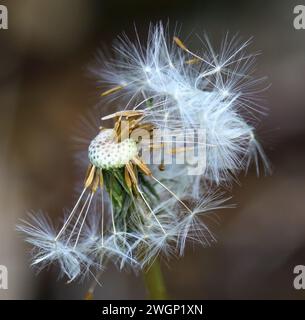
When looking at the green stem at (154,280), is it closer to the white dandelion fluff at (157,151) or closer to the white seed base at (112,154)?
the white dandelion fluff at (157,151)

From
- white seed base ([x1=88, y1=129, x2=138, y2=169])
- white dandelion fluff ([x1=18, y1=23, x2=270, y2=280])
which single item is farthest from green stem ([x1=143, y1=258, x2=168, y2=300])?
white seed base ([x1=88, y1=129, x2=138, y2=169])

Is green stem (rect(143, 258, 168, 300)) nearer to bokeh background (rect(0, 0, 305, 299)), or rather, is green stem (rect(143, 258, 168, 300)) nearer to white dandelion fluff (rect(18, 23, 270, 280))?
white dandelion fluff (rect(18, 23, 270, 280))

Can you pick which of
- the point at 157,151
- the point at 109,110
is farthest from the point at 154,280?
the point at 109,110

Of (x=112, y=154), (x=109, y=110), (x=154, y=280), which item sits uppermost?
(x=109, y=110)

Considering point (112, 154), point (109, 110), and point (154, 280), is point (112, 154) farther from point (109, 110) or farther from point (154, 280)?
point (109, 110)

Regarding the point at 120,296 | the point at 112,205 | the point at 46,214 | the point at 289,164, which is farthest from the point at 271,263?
the point at 112,205
